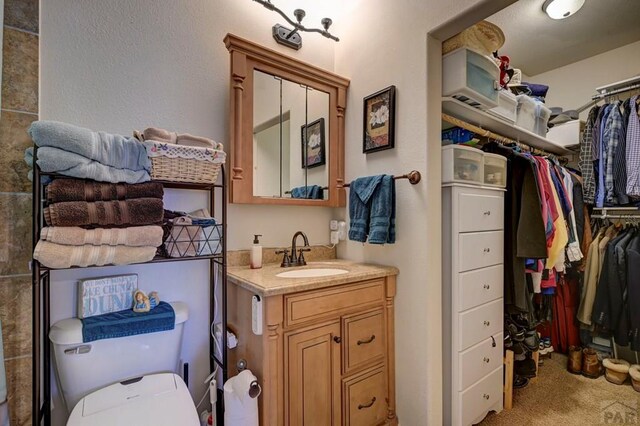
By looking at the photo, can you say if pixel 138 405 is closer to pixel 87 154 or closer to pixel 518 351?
pixel 87 154

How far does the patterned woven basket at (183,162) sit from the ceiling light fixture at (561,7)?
7.64ft

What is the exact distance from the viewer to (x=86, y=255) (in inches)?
37.9

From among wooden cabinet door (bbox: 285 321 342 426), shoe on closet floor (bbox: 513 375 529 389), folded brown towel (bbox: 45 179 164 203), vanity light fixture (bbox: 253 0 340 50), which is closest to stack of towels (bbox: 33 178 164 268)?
folded brown towel (bbox: 45 179 164 203)

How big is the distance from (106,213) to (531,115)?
2.56m

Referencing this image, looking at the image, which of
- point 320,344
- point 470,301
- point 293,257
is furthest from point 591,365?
point 293,257

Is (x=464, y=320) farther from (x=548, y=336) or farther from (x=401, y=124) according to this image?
(x=548, y=336)

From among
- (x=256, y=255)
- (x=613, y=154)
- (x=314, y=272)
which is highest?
(x=613, y=154)

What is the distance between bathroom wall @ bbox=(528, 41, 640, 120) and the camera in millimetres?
2463

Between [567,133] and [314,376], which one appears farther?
[567,133]

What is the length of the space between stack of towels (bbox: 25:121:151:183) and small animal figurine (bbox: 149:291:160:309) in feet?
1.83

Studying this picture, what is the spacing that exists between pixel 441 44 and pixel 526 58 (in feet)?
5.92

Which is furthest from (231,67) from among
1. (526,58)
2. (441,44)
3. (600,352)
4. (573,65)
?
(600,352)

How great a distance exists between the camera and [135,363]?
3.99 ft

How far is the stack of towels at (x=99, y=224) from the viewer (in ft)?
3.01
